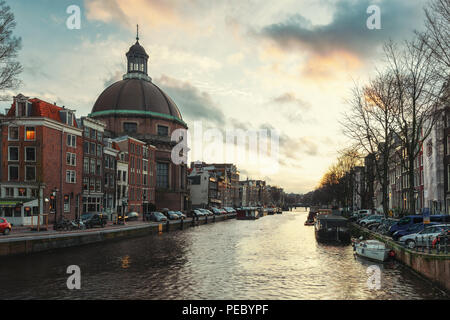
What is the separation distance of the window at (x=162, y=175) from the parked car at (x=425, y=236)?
8853cm

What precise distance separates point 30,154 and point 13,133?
12.1ft

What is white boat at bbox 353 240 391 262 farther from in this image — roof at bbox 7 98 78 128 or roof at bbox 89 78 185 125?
roof at bbox 89 78 185 125

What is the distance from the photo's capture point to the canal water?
76.0 feet

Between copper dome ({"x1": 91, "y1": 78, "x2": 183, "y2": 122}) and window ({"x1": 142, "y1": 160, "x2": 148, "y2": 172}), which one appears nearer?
window ({"x1": 142, "y1": 160, "x2": 148, "y2": 172})

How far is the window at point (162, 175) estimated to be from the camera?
11712 cm

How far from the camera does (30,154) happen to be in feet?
197

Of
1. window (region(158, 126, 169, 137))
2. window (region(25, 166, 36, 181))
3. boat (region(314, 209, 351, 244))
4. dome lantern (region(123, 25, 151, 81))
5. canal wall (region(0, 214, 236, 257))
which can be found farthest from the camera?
dome lantern (region(123, 25, 151, 81))

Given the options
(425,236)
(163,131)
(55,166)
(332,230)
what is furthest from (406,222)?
(163,131)

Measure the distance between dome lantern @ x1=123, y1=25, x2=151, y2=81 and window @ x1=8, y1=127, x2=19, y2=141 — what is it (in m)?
71.5

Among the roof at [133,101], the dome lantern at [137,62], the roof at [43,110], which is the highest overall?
the dome lantern at [137,62]

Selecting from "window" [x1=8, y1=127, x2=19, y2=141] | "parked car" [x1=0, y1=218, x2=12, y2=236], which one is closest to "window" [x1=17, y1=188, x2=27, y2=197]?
"window" [x1=8, y1=127, x2=19, y2=141]

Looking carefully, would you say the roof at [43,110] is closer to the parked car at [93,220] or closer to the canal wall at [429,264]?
the parked car at [93,220]

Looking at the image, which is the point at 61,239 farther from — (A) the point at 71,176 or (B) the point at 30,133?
(A) the point at 71,176

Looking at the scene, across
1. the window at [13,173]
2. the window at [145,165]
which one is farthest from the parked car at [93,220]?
the window at [145,165]
